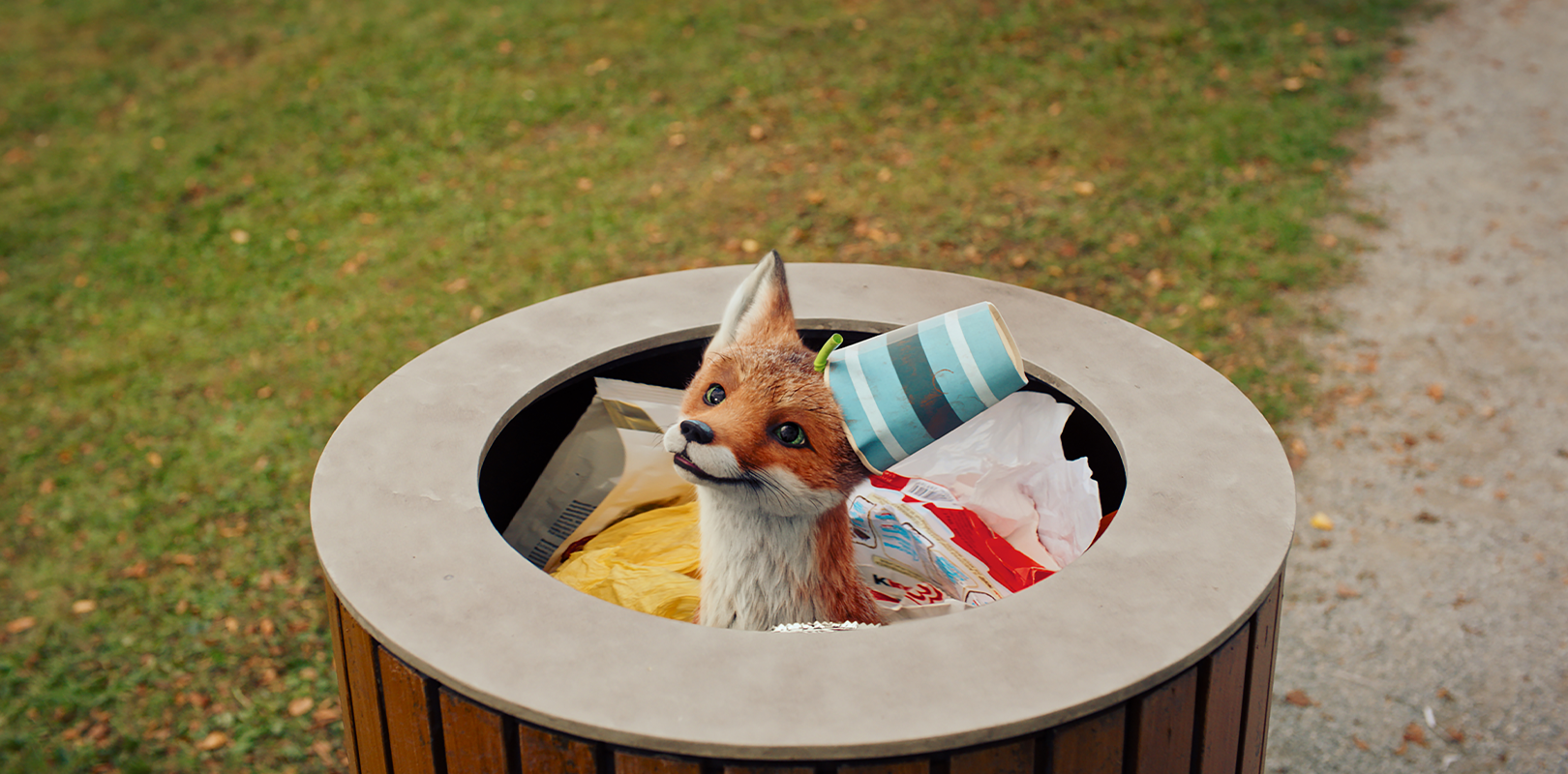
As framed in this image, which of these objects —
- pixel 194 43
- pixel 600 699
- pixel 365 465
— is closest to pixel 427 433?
pixel 365 465

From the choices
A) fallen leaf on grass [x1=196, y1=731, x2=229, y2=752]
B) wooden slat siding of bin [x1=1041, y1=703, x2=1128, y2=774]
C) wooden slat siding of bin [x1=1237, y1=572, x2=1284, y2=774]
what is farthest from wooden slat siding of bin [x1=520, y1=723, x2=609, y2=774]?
fallen leaf on grass [x1=196, y1=731, x2=229, y2=752]

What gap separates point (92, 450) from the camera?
13.7 feet

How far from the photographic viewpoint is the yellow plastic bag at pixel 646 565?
191cm

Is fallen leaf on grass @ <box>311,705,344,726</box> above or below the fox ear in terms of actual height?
below

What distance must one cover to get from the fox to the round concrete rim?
0.23 metres

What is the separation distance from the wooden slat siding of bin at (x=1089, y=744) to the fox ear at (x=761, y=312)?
690mm

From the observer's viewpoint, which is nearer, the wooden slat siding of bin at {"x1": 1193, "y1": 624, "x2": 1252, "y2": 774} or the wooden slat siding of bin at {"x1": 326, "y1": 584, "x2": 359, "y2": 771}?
the wooden slat siding of bin at {"x1": 1193, "y1": 624, "x2": 1252, "y2": 774}

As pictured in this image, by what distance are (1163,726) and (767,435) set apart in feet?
2.06

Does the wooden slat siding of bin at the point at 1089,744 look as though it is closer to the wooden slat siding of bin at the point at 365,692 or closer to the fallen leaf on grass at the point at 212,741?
the wooden slat siding of bin at the point at 365,692

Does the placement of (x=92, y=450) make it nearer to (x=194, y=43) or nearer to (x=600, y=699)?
(x=600, y=699)

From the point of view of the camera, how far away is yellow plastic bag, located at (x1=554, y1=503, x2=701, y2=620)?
1.91m

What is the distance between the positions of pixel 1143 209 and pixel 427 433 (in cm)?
425

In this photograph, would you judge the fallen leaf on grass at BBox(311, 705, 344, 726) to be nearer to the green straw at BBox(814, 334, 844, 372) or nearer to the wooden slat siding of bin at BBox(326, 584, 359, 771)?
the wooden slat siding of bin at BBox(326, 584, 359, 771)

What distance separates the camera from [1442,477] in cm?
385
